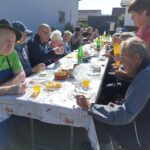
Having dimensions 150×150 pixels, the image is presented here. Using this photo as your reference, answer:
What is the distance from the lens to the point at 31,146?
2408 millimetres

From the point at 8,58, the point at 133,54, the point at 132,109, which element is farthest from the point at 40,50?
the point at 132,109

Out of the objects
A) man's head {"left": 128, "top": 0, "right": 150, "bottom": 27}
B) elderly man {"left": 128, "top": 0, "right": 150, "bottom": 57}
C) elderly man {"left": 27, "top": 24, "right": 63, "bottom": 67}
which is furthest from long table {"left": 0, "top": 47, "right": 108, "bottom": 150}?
elderly man {"left": 27, "top": 24, "right": 63, "bottom": 67}

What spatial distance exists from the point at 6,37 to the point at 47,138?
1.22m

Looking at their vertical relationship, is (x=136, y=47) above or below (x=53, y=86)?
above

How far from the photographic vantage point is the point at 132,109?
4.86 feet

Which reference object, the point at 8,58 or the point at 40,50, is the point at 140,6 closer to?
the point at 8,58

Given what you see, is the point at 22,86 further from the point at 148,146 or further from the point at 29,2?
the point at 29,2

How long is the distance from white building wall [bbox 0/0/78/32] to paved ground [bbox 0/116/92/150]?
654 centimetres

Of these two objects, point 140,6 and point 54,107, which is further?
point 140,6

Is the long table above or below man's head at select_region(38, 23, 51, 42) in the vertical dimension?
below

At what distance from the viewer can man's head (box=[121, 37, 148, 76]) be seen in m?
1.58

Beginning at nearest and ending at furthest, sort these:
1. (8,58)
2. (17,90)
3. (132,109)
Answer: (132,109) < (17,90) < (8,58)

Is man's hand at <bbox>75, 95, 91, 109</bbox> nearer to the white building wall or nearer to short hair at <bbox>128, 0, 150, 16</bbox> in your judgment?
short hair at <bbox>128, 0, 150, 16</bbox>

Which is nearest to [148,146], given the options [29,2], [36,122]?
[36,122]
